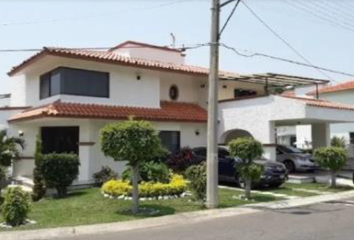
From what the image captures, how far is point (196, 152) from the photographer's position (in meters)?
22.7

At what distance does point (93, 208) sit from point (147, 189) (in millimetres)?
2225

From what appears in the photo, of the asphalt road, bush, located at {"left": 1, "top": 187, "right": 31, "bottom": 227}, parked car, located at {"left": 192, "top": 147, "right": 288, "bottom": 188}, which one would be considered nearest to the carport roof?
parked car, located at {"left": 192, "top": 147, "right": 288, "bottom": 188}

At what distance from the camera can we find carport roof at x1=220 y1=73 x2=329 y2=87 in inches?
953

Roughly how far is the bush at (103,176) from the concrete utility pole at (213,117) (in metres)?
6.37

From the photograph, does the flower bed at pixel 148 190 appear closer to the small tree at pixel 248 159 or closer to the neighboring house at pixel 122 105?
the small tree at pixel 248 159

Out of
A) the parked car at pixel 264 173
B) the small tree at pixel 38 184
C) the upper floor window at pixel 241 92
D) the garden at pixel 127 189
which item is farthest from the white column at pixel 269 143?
the small tree at pixel 38 184

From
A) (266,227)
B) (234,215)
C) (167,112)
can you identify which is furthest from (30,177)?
(266,227)

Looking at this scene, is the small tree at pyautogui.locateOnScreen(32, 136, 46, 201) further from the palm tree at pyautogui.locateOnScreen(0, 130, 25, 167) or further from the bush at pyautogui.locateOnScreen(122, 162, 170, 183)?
the bush at pyautogui.locateOnScreen(122, 162, 170, 183)

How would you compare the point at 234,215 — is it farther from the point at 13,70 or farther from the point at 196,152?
the point at 13,70

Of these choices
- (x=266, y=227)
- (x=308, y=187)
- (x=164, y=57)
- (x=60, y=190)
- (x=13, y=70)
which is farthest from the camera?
(x=164, y=57)

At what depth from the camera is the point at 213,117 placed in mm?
14797

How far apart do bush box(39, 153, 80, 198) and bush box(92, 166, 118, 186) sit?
2251 millimetres

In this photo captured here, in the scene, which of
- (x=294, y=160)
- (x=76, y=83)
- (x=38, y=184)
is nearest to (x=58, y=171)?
(x=38, y=184)

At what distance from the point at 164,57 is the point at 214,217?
16.4m
